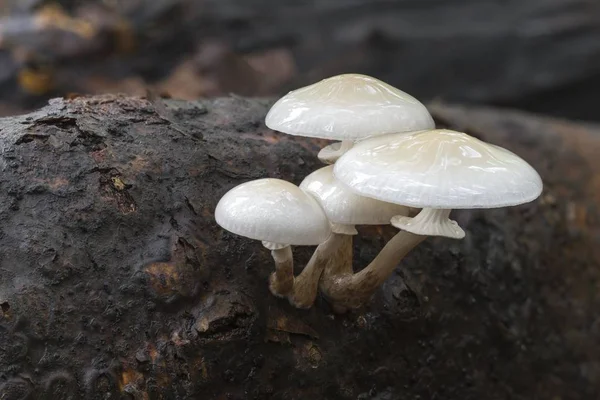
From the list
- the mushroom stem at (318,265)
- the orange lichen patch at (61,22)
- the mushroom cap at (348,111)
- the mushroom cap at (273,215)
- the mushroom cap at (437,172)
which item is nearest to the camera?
the mushroom cap at (437,172)

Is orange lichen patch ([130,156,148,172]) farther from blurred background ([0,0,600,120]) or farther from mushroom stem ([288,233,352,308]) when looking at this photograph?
blurred background ([0,0,600,120])

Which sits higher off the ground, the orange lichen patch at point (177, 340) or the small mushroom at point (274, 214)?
the small mushroom at point (274, 214)

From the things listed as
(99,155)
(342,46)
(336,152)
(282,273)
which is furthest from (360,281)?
(342,46)

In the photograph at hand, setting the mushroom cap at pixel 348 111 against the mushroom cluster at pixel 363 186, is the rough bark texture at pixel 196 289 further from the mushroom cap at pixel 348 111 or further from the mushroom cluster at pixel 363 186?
the mushroom cap at pixel 348 111

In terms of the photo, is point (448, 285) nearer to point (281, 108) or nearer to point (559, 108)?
point (281, 108)

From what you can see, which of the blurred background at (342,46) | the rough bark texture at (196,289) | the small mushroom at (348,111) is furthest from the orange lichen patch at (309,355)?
the blurred background at (342,46)

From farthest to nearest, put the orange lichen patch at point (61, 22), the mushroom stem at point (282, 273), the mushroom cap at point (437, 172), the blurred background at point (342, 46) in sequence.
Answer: the blurred background at point (342, 46), the orange lichen patch at point (61, 22), the mushroom stem at point (282, 273), the mushroom cap at point (437, 172)

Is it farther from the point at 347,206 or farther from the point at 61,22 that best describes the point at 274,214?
the point at 61,22
